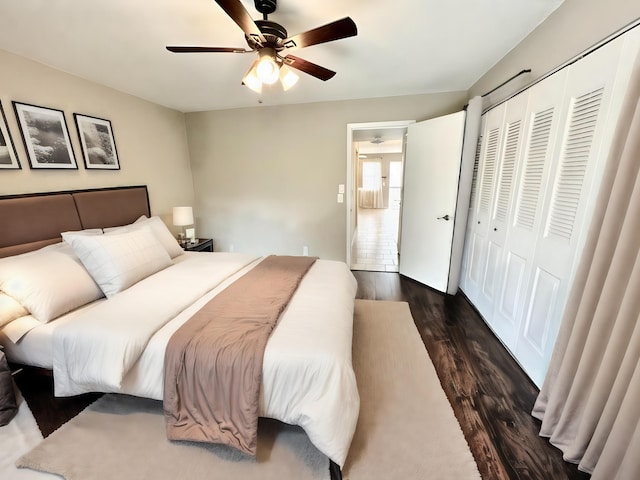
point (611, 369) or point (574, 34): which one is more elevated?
point (574, 34)

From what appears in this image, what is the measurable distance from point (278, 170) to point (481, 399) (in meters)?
3.30

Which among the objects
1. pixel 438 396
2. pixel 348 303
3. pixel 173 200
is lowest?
pixel 438 396

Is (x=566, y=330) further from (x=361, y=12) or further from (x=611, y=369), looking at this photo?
(x=361, y=12)

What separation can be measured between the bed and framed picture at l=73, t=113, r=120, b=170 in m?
0.41

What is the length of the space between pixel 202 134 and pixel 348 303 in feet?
11.1

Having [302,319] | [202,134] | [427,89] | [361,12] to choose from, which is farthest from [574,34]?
[202,134]

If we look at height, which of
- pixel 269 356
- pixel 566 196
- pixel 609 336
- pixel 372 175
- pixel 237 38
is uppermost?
pixel 237 38

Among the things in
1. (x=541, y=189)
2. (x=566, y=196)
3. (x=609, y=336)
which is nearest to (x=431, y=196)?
(x=541, y=189)

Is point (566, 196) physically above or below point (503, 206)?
above

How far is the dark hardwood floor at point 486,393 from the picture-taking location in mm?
1281

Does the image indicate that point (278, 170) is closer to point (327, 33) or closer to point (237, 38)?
point (237, 38)

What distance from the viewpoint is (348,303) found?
1.86m

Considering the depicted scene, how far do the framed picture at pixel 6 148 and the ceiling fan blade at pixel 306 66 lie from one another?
2.14 m

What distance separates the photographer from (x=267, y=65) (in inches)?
62.1
